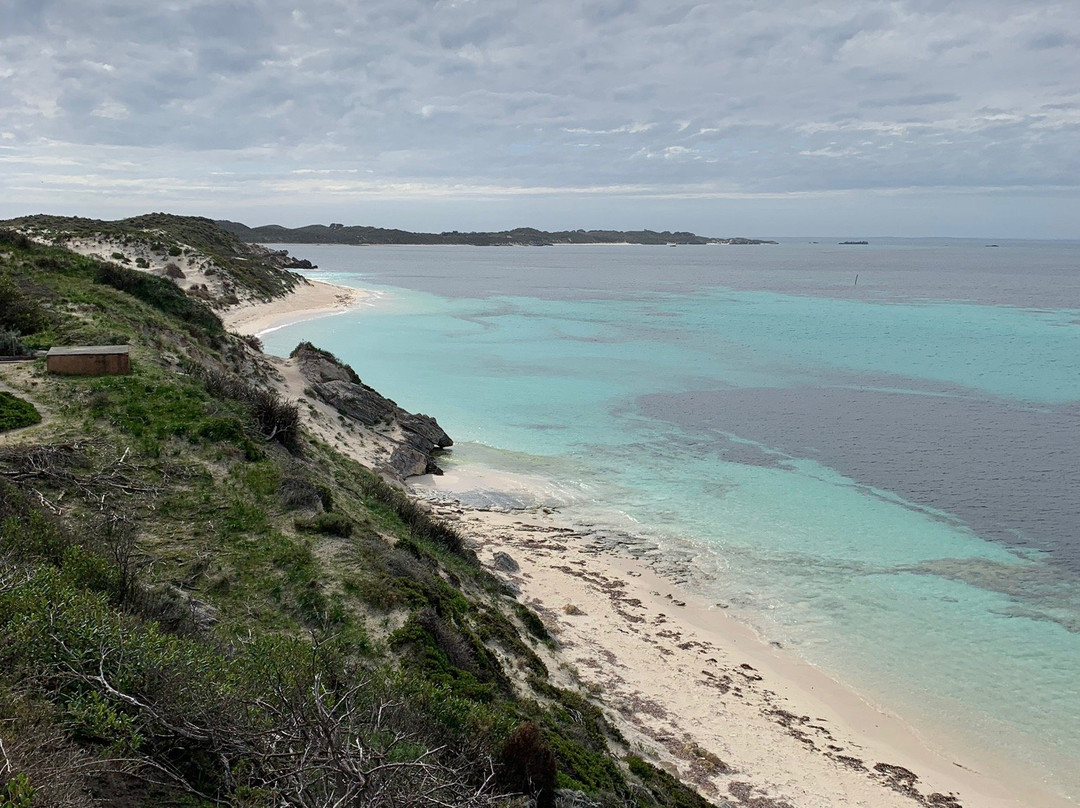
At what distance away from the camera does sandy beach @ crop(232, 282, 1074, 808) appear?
10.4m

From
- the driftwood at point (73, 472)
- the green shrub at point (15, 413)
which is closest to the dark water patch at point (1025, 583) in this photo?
the driftwood at point (73, 472)

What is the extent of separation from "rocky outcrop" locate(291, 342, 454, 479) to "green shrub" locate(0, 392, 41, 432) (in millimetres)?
10700

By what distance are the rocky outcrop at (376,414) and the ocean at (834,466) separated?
4.71 feet

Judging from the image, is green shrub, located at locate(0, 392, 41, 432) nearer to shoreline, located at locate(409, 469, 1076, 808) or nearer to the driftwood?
the driftwood

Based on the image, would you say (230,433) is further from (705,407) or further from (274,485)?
(705,407)

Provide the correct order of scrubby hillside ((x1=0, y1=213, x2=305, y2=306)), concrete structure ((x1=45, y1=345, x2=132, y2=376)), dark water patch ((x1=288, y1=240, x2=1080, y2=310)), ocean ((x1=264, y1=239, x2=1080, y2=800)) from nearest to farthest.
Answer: ocean ((x1=264, y1=239, x2=1080, y2=800)), concrete structure ((x1=45, y1=345, x2=132, y2=376)), scrubby hillside ((x1=0, y1=213, x2=305, y2=306)), dark water patch ((x1=288, y1=240, x2=1080, y2=310))

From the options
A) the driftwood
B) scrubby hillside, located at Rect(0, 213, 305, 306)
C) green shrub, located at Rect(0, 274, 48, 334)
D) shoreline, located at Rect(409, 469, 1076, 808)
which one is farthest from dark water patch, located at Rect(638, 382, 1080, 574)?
scrubby hillside, located at Rect(0, 213, 305, 306)

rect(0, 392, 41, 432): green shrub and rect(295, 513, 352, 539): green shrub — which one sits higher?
rect(0, 392, 41, 432): green shrub

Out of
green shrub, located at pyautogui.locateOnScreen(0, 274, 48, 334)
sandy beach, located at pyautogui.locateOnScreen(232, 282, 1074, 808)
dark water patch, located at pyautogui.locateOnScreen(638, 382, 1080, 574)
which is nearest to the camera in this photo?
sandy beach, located at pyautogui.locateOnScreen(232, 282, 1074, 808)

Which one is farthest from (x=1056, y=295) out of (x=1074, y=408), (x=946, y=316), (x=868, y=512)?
(x=868, y=512)

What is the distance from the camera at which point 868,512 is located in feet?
70.5

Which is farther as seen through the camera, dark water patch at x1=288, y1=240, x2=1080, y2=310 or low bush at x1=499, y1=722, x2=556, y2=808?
dark water patch at x1=288, y1=240, x2=1080, y2=310

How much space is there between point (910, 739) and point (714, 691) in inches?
121

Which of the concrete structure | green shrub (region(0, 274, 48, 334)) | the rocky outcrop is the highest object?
green shrub (region(0, 274, 48, 334))
